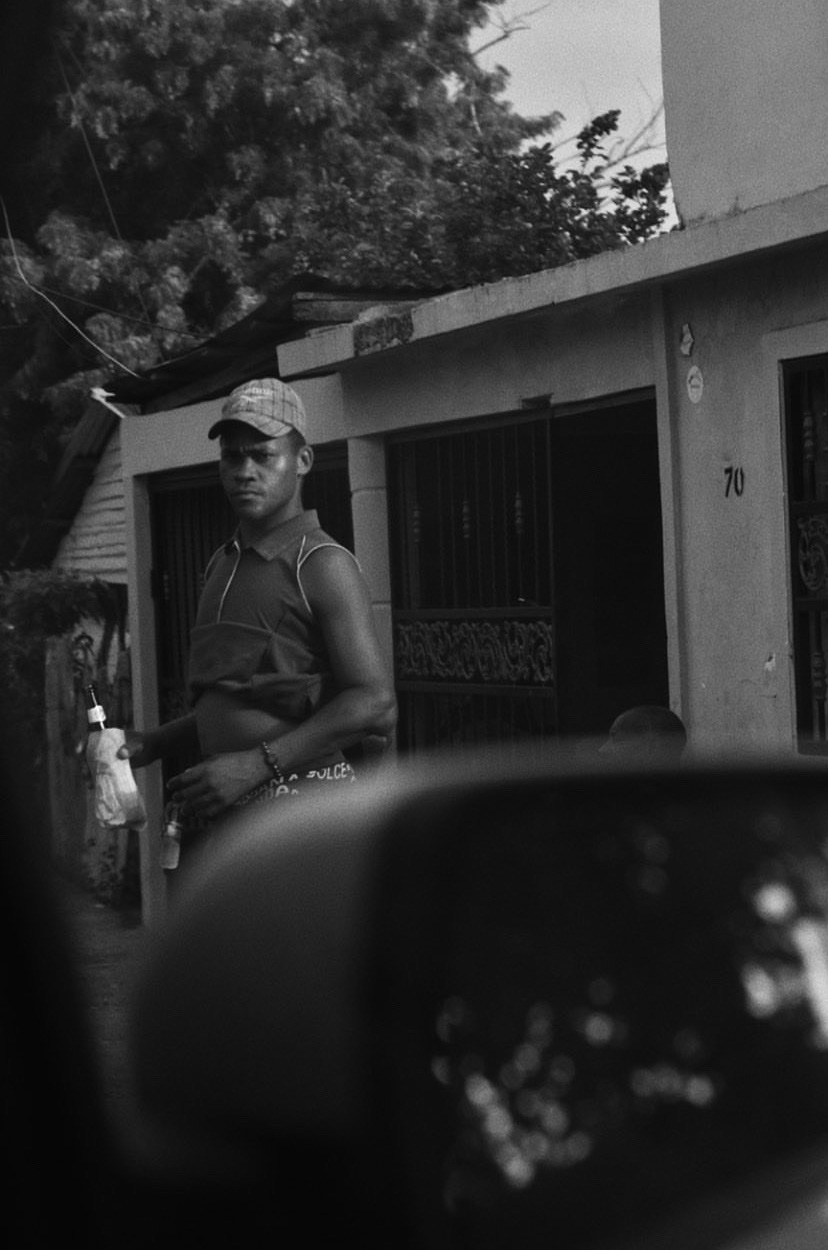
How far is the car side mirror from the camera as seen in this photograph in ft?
3.81

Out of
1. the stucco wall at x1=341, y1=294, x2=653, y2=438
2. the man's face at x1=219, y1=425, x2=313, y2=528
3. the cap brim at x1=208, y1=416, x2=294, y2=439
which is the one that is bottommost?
the man's face at x1=219, y1=425, x2=313, y2=528

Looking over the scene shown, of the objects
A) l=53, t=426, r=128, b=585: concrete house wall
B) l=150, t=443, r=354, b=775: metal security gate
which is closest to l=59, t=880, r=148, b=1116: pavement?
l=150, t=443, r=354, b=775: metal security gate

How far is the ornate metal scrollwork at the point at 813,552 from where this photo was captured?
5586 millimetres

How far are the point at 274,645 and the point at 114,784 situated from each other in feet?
1.95

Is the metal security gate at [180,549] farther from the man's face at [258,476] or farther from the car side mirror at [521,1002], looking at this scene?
the car side mirror at [521,1002]

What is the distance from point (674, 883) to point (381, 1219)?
44 centimetres

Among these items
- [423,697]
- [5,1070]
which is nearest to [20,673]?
[423,697]

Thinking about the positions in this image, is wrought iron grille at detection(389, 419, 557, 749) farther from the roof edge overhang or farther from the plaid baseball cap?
the plaid baseball cap

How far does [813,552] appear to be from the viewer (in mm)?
5625

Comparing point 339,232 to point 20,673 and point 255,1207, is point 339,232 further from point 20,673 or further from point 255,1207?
point 255,1207

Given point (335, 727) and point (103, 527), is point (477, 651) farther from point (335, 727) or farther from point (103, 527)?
point (103, 527)

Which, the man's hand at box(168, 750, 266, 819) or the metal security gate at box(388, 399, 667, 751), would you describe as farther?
the metal security gate at box(388, 399, 667, 751)

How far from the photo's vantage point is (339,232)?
19125 mm

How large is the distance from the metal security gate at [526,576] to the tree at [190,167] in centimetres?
1154
